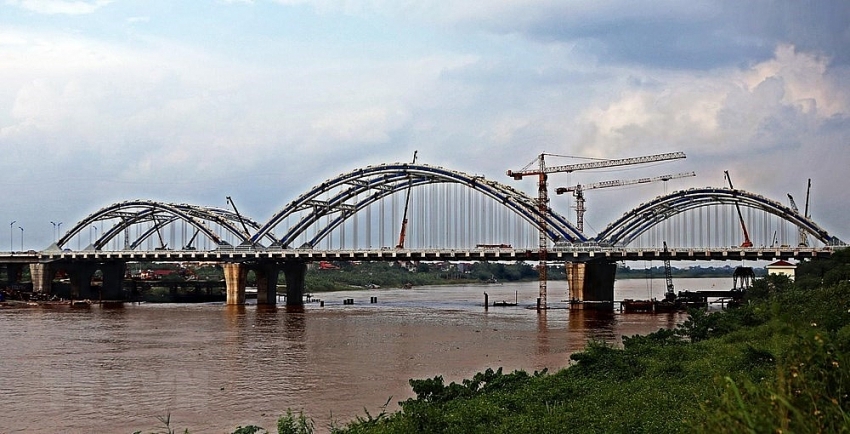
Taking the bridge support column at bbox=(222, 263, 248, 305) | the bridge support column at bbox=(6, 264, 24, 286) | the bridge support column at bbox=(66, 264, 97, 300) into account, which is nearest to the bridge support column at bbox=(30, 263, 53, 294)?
the bridge support column at bbox=(66, 264, 97, 300)

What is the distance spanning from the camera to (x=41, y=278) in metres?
88.2

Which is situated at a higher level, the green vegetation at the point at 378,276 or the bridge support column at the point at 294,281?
the bridge support column at the point at 294,281

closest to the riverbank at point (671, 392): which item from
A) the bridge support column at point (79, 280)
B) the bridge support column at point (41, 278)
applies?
the bridge support column at point (79, 280)

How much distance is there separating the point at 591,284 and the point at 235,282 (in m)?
34.5

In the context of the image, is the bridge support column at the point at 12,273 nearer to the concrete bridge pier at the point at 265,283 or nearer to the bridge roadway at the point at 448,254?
the bridge roadway at the point at 448,254

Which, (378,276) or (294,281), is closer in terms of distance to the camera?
(294,281)

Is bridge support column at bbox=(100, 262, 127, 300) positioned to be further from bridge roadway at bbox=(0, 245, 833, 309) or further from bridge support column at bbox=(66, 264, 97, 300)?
bridge support column at bbox=(66, 264, 97, 300)

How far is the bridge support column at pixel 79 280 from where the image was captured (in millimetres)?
89375

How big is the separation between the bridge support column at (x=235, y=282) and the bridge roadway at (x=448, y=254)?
2.42ft

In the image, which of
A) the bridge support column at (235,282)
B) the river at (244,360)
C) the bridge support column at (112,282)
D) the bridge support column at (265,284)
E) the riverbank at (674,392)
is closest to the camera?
the riverbank at (674,392)

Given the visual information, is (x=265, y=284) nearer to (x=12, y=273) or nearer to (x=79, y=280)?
(x=79, y=280)

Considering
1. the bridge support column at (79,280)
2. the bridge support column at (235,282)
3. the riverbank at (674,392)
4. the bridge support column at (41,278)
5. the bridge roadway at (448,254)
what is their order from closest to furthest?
the riverbank at (674,392) → the bridge roadway at (448,254) → the bridge support column at (235,282) → the bridge support column at (41,278) → the bridge support column at (79,280)

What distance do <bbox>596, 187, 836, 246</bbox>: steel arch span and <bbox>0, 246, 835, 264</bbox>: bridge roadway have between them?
5.63 meters

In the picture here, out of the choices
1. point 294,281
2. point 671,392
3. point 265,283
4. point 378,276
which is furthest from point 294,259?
point 378,276
